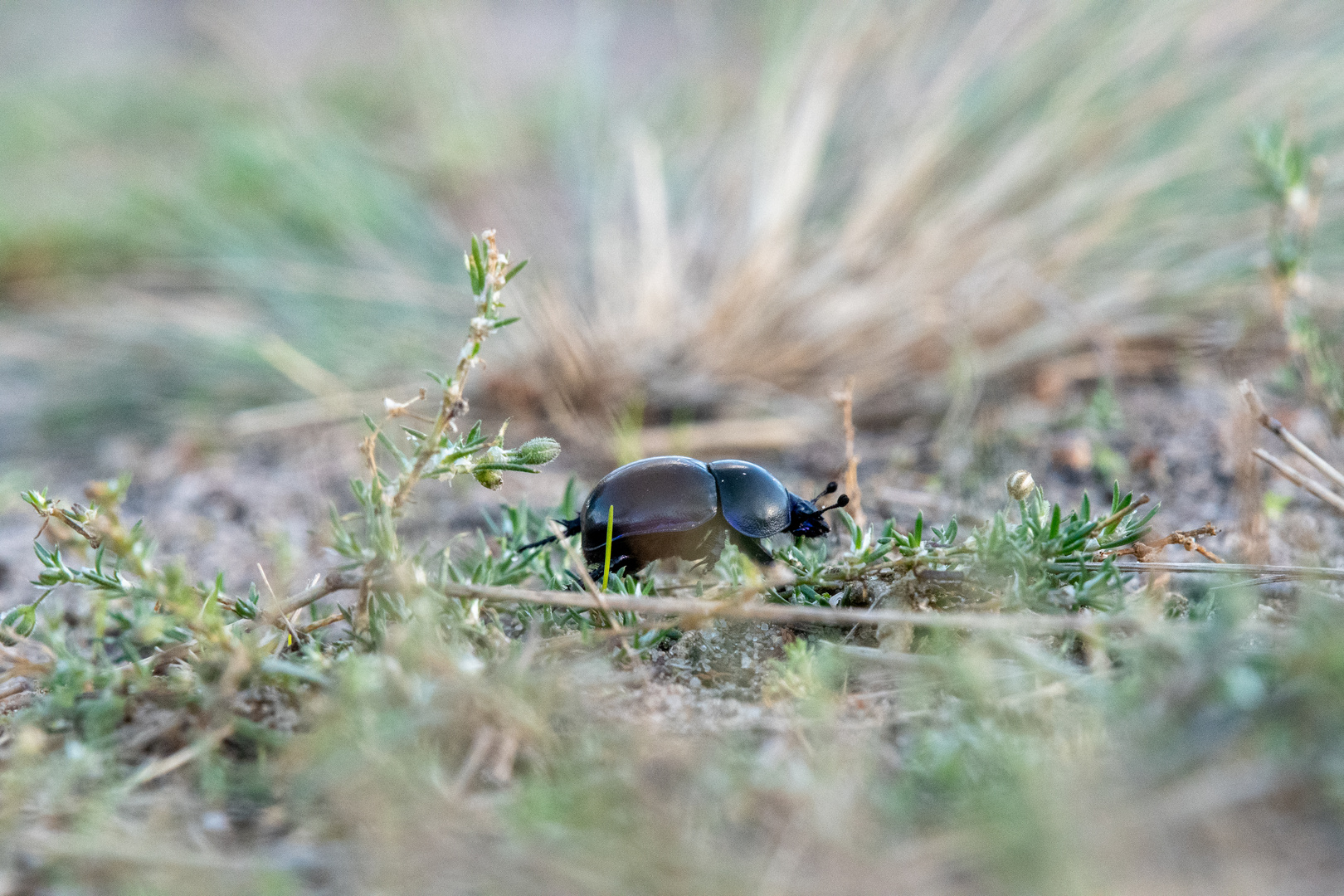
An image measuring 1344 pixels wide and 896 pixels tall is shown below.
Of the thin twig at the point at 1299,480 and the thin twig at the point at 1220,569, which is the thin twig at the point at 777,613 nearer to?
the thin twig at the point at 1220,569

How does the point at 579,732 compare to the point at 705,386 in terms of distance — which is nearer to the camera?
the point at 579,732

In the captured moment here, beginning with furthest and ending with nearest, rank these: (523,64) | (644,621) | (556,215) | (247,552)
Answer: (523,64) → (556,215) → (247,552) → (644,621)

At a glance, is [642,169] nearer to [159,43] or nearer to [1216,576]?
[1216,576]

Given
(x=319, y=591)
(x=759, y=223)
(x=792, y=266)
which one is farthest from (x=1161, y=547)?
(x=759, y=223)

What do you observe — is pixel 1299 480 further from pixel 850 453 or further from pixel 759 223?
pixel 759 223

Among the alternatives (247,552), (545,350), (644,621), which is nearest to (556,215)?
(545,350)

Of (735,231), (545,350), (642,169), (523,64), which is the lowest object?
(545,350)
